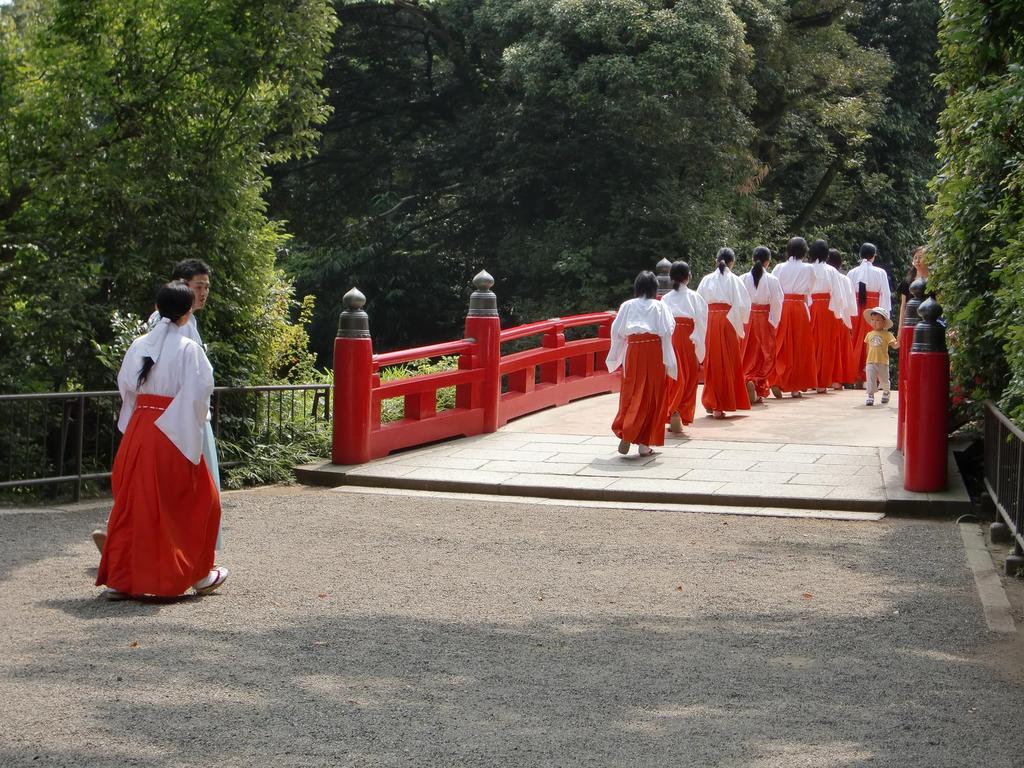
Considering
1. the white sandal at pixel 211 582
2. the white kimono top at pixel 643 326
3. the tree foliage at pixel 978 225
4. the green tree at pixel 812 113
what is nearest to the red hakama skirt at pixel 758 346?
the white kimono top at pixel 643 326

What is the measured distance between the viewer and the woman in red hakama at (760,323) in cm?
1538

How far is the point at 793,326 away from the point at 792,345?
273 mm

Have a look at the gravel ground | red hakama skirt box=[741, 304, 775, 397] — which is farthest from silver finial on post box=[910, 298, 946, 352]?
red hakama skirt box=[741, 304, 775, 397]

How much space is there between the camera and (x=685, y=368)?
13.0m

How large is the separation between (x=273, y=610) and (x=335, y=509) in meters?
3.19

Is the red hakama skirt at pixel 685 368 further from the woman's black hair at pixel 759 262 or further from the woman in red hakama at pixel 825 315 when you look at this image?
the woman in red hakama at pixel 825 315

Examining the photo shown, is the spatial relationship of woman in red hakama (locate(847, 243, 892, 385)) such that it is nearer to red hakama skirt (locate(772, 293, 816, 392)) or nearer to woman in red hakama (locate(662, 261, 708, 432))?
red hakama skirt (locate(772, 293, 816, 392))

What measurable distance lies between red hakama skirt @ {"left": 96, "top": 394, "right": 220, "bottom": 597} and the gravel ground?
15cm

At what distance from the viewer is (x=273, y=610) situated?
666cm

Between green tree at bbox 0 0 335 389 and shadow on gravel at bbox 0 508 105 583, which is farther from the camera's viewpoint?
green tree at bbox 0 0 335 389

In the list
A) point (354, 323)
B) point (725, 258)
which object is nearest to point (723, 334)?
point (725, 258)

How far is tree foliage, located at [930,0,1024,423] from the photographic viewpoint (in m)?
8.25

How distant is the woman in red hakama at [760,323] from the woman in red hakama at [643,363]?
367 cm

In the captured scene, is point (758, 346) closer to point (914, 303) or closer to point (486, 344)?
point (486, 344)
